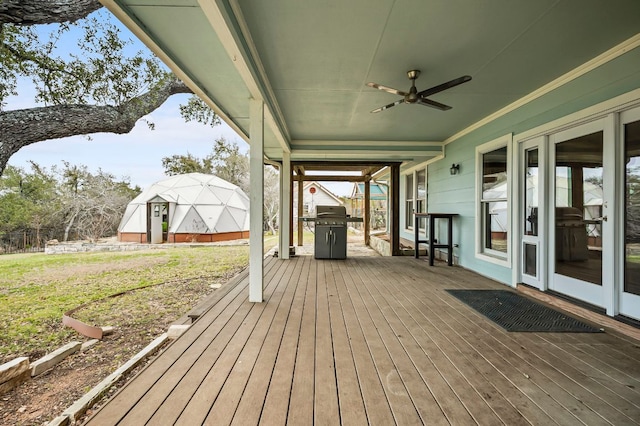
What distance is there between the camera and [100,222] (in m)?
14.4

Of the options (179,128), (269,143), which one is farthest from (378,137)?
(179,128)

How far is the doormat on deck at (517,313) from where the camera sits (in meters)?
2.57

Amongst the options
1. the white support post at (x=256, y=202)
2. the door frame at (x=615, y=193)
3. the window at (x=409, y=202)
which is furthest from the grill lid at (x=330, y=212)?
the door frame at (x=615, y=193)

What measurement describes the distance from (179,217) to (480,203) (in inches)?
491

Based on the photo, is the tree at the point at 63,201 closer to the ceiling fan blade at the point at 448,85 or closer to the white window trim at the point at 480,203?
the ceiling fan blade at the point at 448,85

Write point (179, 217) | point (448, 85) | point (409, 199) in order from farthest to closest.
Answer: point (179, 217) < point (409, 199) < point (448, 85)

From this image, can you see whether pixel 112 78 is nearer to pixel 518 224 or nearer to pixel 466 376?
pixel 466 376

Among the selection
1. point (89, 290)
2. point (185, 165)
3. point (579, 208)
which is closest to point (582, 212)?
point (579, 208)

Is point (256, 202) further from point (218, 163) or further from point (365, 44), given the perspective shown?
point (218, 163)

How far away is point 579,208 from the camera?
119 inches

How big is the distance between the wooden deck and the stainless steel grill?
3.27 metres

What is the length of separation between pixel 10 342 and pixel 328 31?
473 cm

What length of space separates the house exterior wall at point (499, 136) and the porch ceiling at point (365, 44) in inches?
7.9

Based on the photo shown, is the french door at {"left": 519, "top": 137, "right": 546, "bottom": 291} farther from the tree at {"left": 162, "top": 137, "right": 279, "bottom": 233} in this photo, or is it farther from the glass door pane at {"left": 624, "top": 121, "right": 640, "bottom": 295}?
the tree at {"left": 162, "top": 137, "right": 279, "bottom": 233}
